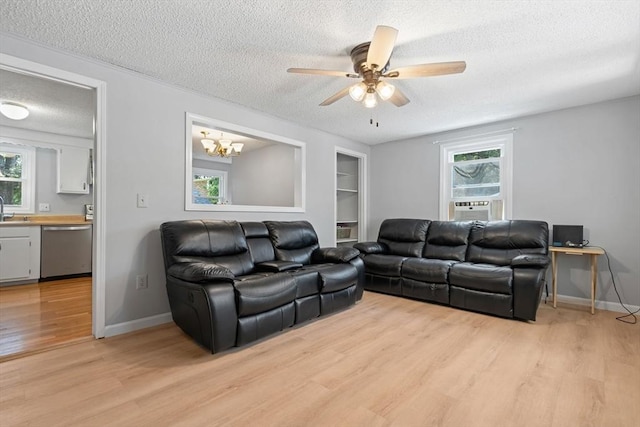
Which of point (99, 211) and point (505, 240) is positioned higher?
point (99, 211)

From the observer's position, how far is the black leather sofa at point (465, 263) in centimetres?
299

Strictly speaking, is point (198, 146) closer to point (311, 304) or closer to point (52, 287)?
point (52, 287)

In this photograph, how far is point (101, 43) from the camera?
2.27m

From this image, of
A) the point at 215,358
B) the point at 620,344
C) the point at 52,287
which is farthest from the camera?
the point at 52,287

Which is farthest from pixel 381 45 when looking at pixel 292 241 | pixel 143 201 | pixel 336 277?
pixel 143 201

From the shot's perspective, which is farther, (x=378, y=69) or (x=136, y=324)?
(x=136, y=324)

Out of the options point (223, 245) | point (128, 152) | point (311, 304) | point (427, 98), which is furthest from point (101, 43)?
point (427, 98)

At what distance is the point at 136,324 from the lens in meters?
2.73

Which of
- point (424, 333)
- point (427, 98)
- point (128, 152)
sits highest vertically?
point (427, 98)

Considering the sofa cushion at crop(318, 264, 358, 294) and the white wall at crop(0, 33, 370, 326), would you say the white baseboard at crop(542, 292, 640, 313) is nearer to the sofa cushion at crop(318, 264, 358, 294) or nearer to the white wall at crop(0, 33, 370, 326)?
the sofa cushion at crop(318, 264, 358, 294)

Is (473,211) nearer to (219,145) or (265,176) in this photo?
(265,176)

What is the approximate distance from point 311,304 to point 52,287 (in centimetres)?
385

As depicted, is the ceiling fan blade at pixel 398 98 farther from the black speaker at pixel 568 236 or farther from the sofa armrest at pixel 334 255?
the black speaker at pixel 568 236

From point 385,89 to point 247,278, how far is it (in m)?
1.93
